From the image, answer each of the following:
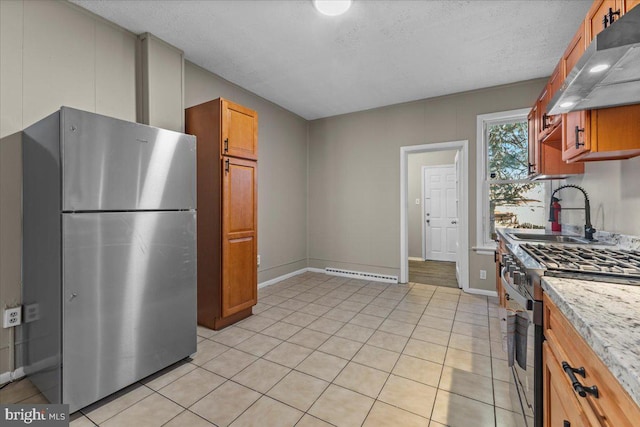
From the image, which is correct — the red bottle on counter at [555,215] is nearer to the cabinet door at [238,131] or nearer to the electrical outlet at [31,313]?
the cabinet door at [238,131]

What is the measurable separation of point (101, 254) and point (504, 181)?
4306 mm

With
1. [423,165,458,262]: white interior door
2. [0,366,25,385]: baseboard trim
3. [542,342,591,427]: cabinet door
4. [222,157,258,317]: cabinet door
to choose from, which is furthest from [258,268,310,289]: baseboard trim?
[542,342,591,427]: cabinet door

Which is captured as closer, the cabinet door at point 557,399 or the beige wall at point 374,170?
the cabinet door at point 557,399

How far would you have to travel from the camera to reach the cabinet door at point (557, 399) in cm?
86

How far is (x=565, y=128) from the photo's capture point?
2016 mm

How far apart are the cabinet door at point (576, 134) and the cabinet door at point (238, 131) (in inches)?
105

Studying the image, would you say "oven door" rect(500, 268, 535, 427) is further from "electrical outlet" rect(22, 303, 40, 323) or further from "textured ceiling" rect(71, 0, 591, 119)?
"electrical outlet" rect(22, 303, 40, 323)

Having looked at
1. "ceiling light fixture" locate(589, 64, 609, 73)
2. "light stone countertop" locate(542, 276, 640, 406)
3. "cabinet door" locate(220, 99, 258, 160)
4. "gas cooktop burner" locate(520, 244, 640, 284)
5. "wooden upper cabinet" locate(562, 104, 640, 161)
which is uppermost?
"cabinet door" locate(220, 99, 258, 160)

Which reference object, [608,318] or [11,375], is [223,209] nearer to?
[11,375]

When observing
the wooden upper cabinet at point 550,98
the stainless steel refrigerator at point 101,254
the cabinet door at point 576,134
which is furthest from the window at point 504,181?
the stainless steel refrigerator at point 101,254

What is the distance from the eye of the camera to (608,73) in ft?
3.84

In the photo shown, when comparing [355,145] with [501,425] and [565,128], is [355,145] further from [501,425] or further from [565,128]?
[501,425]

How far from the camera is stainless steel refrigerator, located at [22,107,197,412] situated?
1.61 m

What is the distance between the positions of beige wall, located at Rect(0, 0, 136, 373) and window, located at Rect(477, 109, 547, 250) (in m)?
4.27
